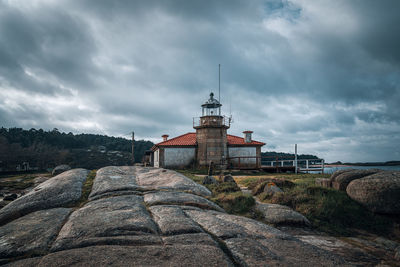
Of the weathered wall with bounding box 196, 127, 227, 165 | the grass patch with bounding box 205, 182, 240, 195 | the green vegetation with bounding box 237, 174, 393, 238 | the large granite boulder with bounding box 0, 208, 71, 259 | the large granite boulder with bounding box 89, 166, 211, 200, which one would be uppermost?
the weathered wall with bounding box 196, 127, 227, 165

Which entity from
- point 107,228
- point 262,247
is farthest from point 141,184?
point 262,247

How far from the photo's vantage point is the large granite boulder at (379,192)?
309 inches

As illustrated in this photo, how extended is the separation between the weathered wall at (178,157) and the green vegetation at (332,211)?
17.4 metres

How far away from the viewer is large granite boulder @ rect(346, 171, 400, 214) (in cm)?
785

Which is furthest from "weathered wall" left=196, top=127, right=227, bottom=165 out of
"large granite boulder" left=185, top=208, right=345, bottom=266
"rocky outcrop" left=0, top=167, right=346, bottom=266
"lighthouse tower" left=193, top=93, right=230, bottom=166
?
"large granite boulder" left=185, top=208, right=345, bottom=266

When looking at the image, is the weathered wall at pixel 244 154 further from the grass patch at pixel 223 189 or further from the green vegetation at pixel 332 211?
the green vegetation at pixel 332 211

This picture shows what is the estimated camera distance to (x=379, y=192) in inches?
317

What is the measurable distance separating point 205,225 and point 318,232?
4216 millimetres

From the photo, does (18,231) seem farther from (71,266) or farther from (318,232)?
(318,232)

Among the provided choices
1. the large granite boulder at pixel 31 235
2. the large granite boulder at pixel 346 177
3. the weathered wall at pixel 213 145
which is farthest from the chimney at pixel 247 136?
the large granite boulder at pixel 31 235

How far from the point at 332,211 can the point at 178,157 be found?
19.8 m

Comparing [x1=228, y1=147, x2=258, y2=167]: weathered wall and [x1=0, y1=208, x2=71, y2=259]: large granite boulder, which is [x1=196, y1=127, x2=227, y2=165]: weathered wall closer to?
[x1=228, y1=147, x2=258, y2=167]: weathered wall

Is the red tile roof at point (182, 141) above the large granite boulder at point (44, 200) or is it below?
above

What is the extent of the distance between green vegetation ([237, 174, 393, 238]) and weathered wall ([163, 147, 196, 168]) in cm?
1735
